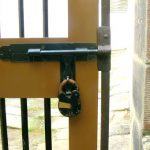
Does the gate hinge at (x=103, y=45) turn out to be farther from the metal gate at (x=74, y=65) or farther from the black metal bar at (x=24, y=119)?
the black metal bar at (x=24, y=119)

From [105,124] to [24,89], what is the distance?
1.01 ft

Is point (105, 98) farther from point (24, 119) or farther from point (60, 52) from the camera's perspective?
point (24, 119)

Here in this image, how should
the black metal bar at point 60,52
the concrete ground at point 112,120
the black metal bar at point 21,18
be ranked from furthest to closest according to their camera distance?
the concrete ground at point 112,120
the black metal bar at point 21,18
the black metal bar at point 60,52

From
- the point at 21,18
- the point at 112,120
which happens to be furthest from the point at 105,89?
the point at 112,120

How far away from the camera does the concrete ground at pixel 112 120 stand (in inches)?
132

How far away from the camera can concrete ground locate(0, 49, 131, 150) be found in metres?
3.36

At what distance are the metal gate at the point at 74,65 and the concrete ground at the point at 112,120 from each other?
190 centimetres

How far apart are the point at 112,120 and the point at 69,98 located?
8.62 ft

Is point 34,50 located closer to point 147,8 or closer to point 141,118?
point 147,8

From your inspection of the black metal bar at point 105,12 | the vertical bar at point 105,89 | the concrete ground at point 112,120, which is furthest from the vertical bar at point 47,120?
the concrete ground at point 112,120

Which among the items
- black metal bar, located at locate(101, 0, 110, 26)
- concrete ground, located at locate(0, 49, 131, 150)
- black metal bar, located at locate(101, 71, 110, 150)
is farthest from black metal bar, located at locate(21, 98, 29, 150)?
concrete ground, located at locate(0, 49, 131, 150)

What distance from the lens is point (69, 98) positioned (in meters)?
1.14

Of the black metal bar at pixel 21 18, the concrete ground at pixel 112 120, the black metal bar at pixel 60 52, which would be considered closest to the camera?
the black metal bar at pixel 60 52

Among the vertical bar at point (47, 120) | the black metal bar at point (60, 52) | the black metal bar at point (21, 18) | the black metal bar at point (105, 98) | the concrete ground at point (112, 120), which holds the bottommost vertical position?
the concrete ground at point (112, 120)
